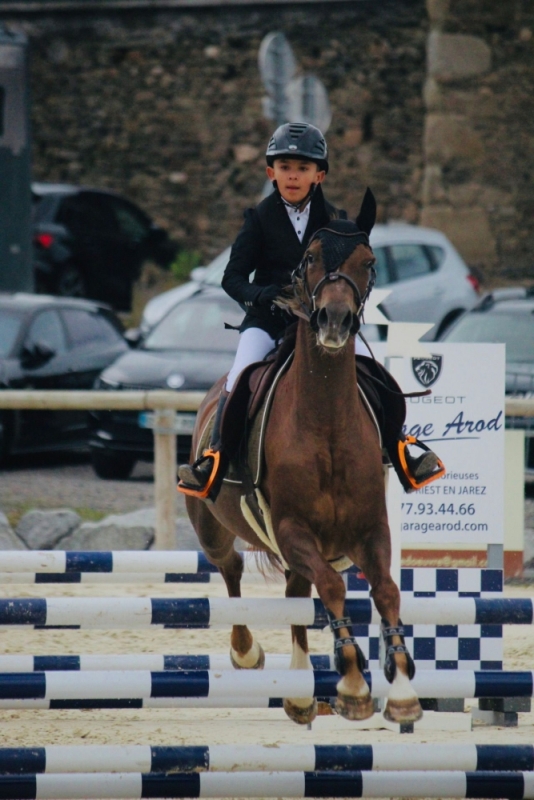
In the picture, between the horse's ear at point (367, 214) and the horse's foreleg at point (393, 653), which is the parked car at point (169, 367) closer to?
the horse's ear at point (367, 214)

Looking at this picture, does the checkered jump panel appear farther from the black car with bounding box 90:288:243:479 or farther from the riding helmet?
the black car with bounding box 90:288:243:479

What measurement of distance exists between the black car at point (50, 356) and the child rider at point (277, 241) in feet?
27.2

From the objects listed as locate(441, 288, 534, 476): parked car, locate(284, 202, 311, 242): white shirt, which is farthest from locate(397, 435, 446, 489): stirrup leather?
locate(441, 288, 534, 476): parked car

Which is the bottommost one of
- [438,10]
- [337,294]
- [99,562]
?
[99,562]

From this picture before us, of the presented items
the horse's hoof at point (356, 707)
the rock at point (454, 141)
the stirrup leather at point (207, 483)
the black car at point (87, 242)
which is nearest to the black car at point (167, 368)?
the stirrup leather at point (207, 483)

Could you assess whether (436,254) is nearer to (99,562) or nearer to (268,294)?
(99,562)

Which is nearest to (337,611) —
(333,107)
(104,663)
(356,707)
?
(356,707)

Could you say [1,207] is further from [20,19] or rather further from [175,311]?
[20,19]

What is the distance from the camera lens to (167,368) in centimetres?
1471

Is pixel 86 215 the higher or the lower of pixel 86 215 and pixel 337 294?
the higher

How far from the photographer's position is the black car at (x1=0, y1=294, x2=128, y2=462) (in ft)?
48.7

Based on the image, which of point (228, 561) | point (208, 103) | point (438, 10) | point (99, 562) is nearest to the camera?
point (99, 562)

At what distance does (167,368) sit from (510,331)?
3264mm

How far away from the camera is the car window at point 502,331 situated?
14.0 m
